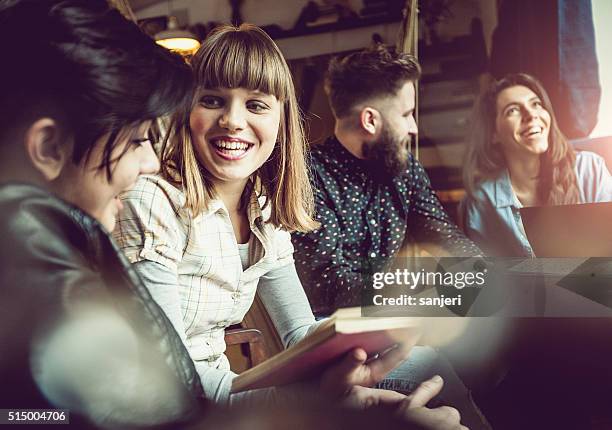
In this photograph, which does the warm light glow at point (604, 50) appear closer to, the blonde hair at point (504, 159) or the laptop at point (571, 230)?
the blonde hair at point (504, 159)

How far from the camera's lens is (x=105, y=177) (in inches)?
46.6

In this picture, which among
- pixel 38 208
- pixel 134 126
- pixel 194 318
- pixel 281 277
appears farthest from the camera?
pixel 281 277

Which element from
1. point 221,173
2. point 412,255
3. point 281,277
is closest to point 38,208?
point 221,173

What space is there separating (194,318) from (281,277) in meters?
0.24

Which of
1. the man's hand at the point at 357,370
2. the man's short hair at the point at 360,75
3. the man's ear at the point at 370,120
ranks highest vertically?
the man's short hair at the point at 360,75

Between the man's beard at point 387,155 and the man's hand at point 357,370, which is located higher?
the man's beard at point 387,155

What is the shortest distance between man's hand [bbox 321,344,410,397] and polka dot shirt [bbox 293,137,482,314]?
31cm

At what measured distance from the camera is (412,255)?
1479 mm

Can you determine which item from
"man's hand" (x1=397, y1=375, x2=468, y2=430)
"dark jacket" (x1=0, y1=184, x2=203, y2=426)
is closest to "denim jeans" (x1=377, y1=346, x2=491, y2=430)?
"man's hand" (x1=397, y1=375, x2=468, y2=430)

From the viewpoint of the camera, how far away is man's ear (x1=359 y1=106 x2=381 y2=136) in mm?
1463

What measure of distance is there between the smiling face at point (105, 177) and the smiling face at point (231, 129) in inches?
5.8

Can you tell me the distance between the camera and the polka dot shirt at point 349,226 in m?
1.46

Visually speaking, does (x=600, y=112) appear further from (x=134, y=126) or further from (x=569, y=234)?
(x=134, y=126)

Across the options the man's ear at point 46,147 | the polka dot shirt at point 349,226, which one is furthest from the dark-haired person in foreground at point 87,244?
the polka dot shirt at point 349,226
